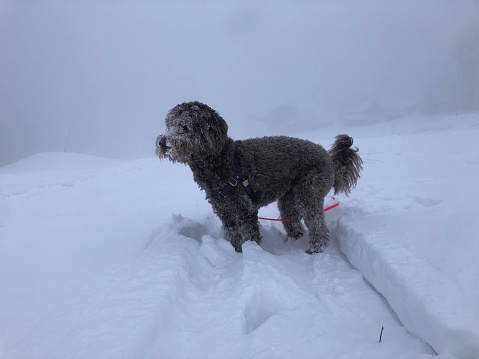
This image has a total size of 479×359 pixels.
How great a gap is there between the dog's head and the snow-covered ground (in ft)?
3.79

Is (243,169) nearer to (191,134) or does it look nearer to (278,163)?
(278,163)

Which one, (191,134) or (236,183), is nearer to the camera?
(191,134)

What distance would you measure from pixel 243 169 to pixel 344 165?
1905mm

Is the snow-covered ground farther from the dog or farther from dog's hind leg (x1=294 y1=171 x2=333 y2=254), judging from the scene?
the dog

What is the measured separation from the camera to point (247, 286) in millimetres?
2656

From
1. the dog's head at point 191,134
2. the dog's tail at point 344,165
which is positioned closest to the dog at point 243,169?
the dog's head at point 191,134

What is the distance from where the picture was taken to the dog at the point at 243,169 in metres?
3.76

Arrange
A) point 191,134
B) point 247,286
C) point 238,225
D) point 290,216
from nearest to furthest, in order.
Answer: point 247,286 < point 191,134 < point 238,225 < point 290,216

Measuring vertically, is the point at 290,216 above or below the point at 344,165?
→ below

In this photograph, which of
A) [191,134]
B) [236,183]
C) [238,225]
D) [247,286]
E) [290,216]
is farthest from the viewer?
[290,216]

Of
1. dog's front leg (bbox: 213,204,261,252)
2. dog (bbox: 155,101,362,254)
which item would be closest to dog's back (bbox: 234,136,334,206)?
dog (bbox: 155,101,362,254)

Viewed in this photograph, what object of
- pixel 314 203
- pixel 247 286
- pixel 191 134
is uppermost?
pixel 191 134

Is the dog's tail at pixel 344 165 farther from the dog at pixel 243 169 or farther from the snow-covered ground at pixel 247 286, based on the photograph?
the dog at pixel 243 169

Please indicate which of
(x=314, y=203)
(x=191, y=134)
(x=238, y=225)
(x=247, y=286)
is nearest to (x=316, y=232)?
(x=314, y=203)
